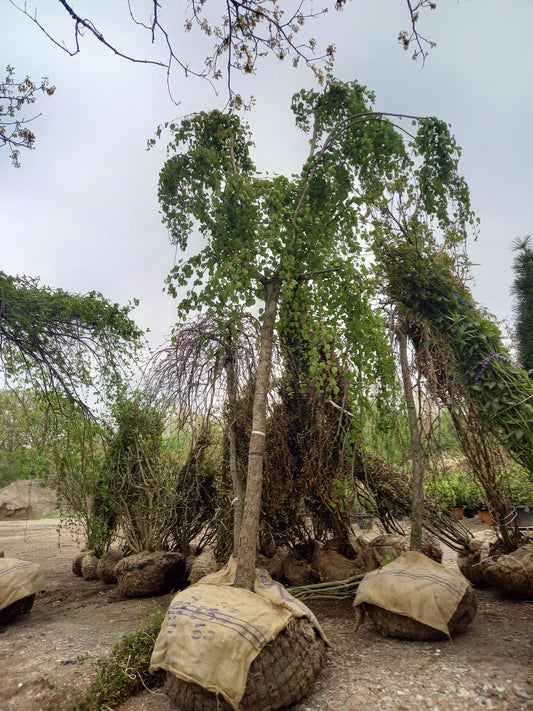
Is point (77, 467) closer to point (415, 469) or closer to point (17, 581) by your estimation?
point (17, 581)

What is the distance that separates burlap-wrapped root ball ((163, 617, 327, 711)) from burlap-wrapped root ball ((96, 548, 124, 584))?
13.7 feet

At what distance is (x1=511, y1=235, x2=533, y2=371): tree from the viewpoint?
22.2 ft

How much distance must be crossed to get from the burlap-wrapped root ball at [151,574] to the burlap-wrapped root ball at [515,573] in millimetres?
3740

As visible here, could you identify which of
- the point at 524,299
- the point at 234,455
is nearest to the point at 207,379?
the point at 234,455

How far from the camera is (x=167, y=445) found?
638 centimetres

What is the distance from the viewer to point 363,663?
3.12 meters

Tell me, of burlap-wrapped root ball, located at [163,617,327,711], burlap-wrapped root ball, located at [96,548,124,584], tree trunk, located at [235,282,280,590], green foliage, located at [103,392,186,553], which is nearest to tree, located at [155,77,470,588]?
tree trunk, located at [235,282,280,590]

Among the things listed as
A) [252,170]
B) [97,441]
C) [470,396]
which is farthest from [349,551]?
[252,170]

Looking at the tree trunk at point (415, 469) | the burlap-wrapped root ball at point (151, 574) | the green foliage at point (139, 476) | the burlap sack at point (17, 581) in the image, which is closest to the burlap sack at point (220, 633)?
the tree trunk at point (415, 469)

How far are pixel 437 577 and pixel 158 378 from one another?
3.92m

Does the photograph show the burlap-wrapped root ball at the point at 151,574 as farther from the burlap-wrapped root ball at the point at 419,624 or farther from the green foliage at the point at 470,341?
the green foliage at the point at 470,341

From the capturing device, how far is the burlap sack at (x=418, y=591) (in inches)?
132

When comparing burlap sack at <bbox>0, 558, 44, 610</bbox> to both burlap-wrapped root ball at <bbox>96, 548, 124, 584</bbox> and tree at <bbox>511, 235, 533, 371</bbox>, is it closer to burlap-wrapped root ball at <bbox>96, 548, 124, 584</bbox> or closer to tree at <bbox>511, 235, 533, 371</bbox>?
burlap-wrapped root ball at <bbox>96, 548, 124, 584</bbox>

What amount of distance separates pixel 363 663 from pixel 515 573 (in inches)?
83.4
